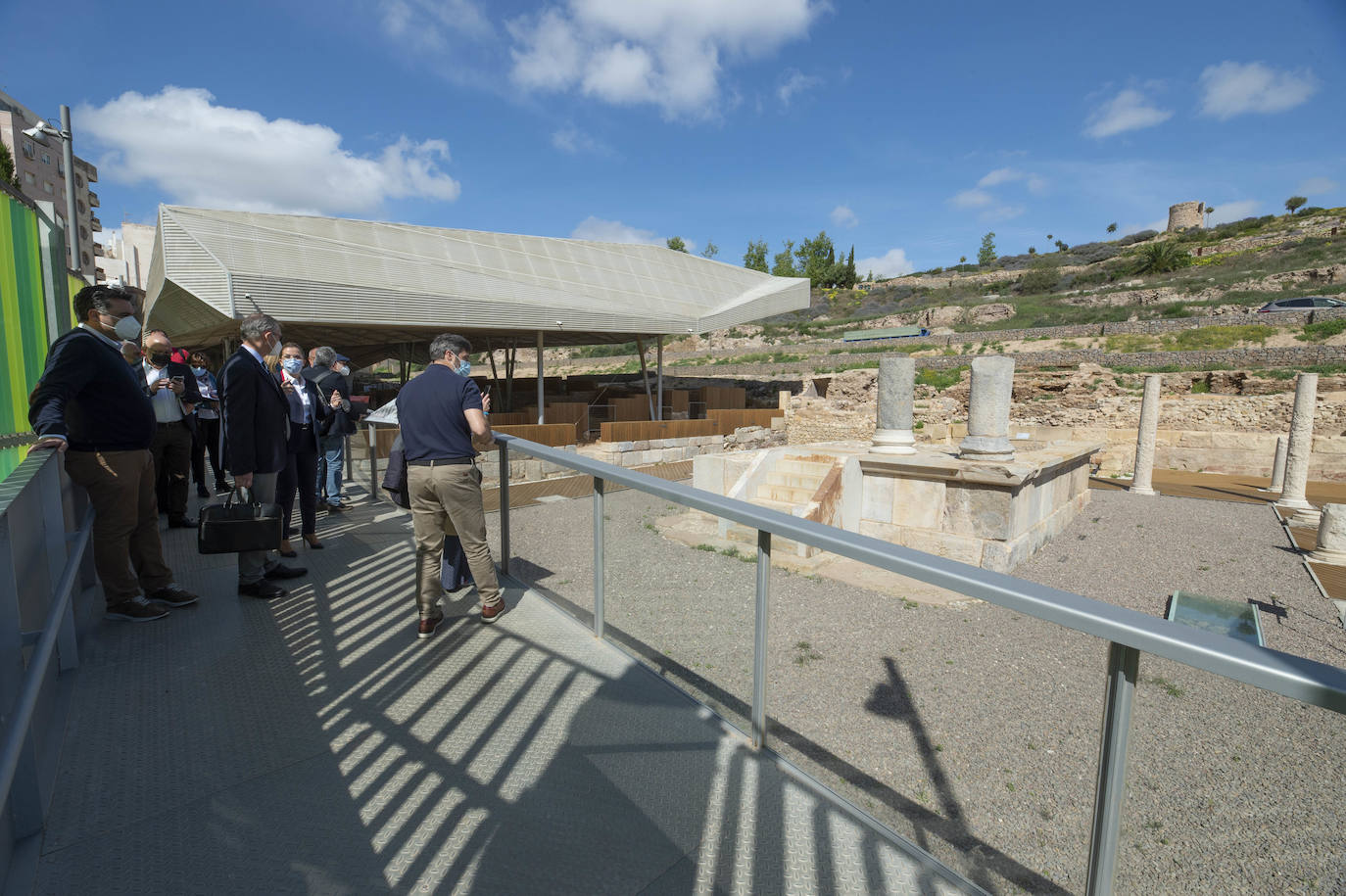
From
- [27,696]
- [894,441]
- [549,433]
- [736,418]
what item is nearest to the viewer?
[27,696]

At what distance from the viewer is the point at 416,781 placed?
6.82 ft

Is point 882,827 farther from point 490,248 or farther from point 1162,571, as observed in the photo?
point 490,248

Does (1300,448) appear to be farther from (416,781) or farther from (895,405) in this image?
(416,781)

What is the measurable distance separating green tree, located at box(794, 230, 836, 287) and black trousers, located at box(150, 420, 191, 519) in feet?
249

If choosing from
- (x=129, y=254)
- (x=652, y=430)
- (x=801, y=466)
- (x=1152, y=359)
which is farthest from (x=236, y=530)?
(x=129, y=254)

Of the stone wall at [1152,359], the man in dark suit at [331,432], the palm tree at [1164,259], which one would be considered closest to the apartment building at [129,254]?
the stone wall at [1152,359]

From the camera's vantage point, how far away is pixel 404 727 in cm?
238

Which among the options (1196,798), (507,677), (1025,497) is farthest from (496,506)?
(1025,497)

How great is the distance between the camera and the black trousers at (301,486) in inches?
187

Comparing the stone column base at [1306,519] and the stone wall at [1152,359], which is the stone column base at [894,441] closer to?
the stone column base at [1306,519]

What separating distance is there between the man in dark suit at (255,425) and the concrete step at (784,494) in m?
6.15

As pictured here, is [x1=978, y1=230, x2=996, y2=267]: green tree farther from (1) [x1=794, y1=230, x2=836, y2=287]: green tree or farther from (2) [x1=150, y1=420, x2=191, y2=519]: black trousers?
(2) [x1=150, y1=420, x2=191, y2=519]: black trousers

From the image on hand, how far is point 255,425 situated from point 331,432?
2.74m

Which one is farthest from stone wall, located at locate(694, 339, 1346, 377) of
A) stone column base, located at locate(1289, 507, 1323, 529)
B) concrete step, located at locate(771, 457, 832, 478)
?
concrete step, located at locate(771, 457, 832, 478)
